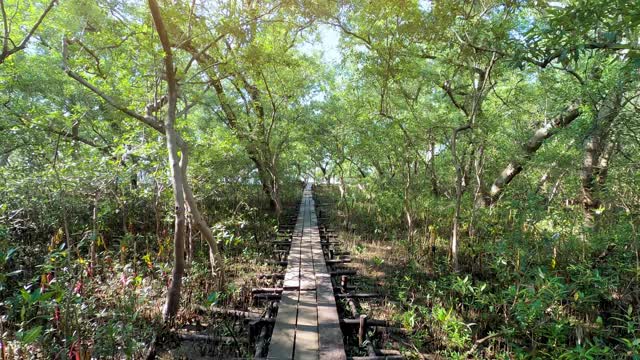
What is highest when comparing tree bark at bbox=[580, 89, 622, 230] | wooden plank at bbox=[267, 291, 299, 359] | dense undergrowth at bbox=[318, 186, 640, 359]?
tree bark at bbox=[580, 89, 622, 230]

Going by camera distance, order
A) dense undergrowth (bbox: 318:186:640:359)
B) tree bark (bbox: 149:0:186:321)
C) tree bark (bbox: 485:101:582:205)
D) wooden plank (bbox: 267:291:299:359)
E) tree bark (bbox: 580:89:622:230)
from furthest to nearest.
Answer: tree bark (bbox: 485:101:582:205), tree bark (bbox: 580:89:622:230), tree bark (bbox: 149:0:186:321), dense undergrowth (bbox: 318:186:640:359), wooden plank (bbox: 267:291:299:359)

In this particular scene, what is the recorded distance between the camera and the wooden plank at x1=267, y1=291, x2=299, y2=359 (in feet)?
10.3

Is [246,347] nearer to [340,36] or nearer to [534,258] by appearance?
[534,258]

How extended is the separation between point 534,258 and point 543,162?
206 cm

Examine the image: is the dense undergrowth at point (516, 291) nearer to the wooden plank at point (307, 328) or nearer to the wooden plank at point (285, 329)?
the wooden plank at point (307, 328)

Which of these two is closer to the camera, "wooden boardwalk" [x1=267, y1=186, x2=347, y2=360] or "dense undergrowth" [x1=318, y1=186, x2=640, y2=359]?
"wooden boardwalk" [x1=267, y1=186, x2=347, y2=360]

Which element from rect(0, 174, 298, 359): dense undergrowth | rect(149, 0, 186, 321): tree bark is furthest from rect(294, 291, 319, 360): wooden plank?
rect(149, 0, 186, 321): tree bark

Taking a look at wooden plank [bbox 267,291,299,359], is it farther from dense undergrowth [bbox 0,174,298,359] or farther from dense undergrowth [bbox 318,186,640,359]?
dense undergrowth [bbox 318,186,640,359]

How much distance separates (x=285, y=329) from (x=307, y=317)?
1.25ft

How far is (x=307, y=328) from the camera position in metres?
3.61

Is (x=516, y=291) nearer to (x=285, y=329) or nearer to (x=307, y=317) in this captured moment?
(x=307, y=317)

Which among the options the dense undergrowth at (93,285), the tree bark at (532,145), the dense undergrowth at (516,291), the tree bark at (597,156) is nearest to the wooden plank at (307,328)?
the dense undergrowth at (93,285)

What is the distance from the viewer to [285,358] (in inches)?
120

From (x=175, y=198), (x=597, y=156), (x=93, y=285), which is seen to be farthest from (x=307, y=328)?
(x=597, y=156)
